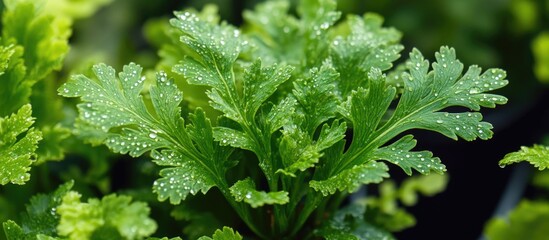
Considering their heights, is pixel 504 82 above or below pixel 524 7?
above

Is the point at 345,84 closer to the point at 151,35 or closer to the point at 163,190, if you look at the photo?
the point at 163,190

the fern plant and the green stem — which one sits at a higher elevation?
the fern plant

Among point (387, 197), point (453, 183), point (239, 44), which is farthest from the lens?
point (453, 183)

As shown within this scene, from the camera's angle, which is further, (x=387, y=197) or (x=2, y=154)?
(x=387, y=197)

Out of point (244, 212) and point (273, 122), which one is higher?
point (273, 122)

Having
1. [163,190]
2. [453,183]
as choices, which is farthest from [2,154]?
[453,183]

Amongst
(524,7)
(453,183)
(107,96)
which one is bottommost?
(453,183)

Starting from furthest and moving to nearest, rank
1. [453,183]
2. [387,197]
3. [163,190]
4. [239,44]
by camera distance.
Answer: [453,183] < [387,197] < [239,44] < [163,190]

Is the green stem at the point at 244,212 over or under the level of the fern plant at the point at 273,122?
under
